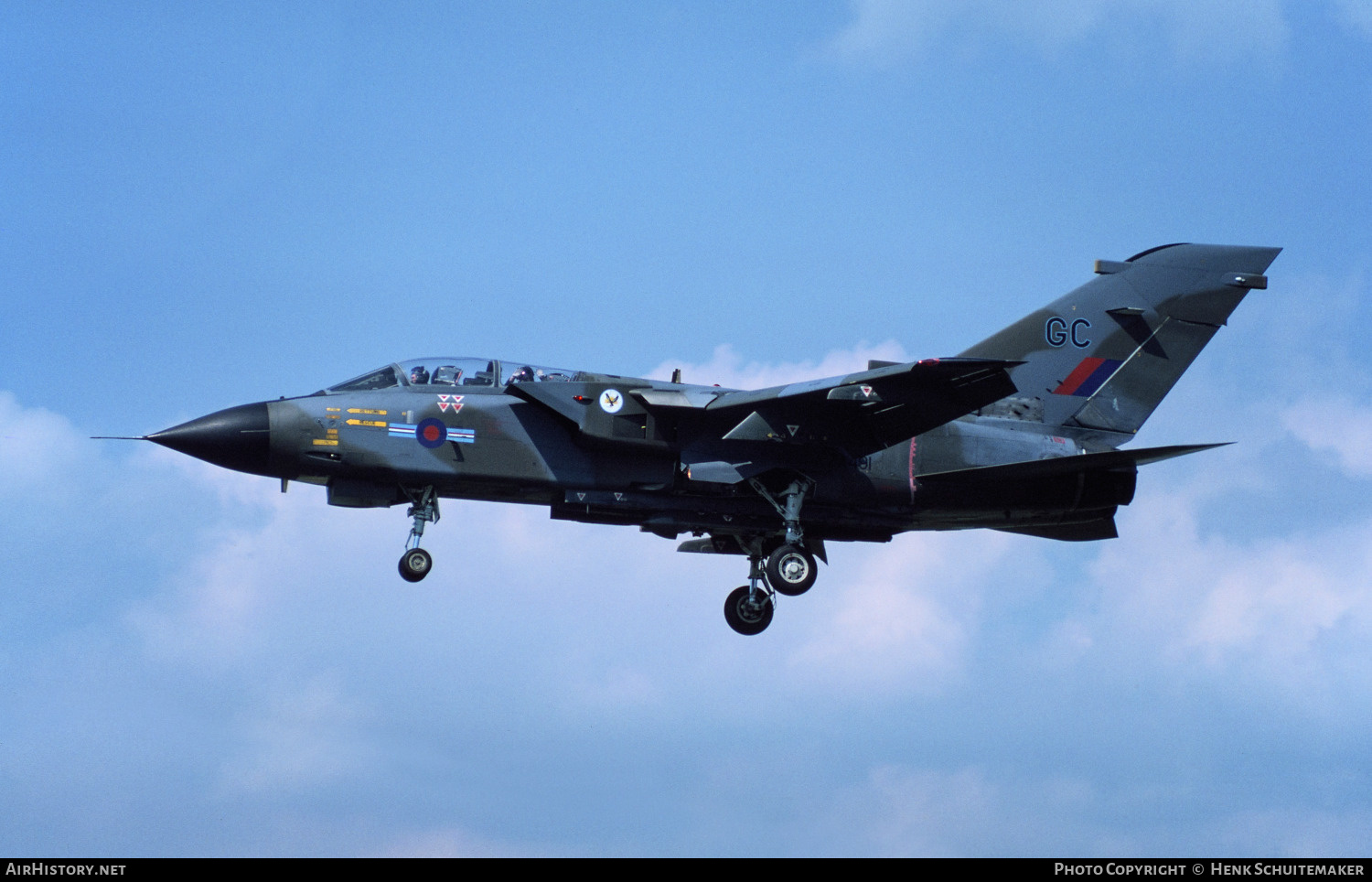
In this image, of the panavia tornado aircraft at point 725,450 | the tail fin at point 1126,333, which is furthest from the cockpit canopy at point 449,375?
the tail fin at point 1126,333

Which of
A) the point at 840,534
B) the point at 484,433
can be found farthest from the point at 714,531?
the point at 484,433

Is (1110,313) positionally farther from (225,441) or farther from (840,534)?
(225,441)

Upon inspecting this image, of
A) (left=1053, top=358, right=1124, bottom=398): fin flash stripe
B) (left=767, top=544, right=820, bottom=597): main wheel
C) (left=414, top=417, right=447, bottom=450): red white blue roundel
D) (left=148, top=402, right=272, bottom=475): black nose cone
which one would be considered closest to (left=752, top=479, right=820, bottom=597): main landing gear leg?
(left=767, top=544, right=820, bottom=597): main wheel

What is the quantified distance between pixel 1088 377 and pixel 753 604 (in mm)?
7097

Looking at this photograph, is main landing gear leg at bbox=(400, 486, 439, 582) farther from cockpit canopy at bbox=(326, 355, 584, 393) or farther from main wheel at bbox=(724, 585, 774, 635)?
main wheel at bbox=(724, 585, 774, 635)

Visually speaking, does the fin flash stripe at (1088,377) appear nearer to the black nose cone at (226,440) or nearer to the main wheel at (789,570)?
the main wheel at (789,570)

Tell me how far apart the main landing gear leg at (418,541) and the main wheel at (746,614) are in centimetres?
567

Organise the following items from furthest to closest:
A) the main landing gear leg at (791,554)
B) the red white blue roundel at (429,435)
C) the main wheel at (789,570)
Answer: the main wheel at (789,570), the main landing gear leg at (791,554), the red white blue roundel at (429,435)

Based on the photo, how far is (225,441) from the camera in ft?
79.2

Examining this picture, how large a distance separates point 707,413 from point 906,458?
355cm

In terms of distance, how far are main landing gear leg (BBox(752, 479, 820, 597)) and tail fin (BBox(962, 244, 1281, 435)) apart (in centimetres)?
462

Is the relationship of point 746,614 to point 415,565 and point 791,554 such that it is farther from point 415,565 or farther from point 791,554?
point 415,565

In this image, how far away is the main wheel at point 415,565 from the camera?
24.4 m

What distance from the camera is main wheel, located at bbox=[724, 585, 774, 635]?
27.4m
